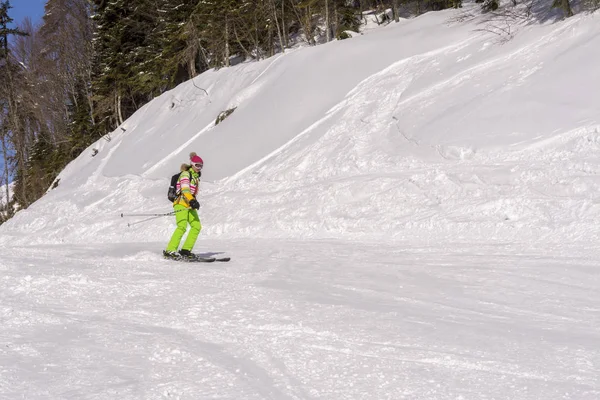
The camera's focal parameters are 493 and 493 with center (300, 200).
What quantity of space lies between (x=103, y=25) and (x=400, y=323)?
3461 centimetres

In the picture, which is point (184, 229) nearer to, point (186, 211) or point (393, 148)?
point (186, 211)

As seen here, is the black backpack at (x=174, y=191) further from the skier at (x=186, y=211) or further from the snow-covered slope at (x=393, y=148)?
the snow-covered slope at (x=393, y=148)

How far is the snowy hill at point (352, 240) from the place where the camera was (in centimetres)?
313

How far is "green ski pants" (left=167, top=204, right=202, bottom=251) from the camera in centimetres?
802

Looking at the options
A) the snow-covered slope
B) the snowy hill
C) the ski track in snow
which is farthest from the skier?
the snow-covered slope

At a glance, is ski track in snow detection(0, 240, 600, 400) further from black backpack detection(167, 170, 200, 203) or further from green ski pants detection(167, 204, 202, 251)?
black backpack detection(167, 170, 200, 203)

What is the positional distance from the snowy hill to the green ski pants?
47cm

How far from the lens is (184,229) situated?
8102 millimetres

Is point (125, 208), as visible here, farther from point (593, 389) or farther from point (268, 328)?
point (593, 389)

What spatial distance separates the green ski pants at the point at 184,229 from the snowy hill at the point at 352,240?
47 cm

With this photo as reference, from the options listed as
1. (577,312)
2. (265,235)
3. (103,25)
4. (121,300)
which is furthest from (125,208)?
(103,25)

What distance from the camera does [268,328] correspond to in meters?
3.98

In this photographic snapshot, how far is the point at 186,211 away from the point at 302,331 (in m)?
4.72

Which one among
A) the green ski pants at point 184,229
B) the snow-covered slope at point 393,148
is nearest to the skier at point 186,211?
the green ski pants at point 184,229
